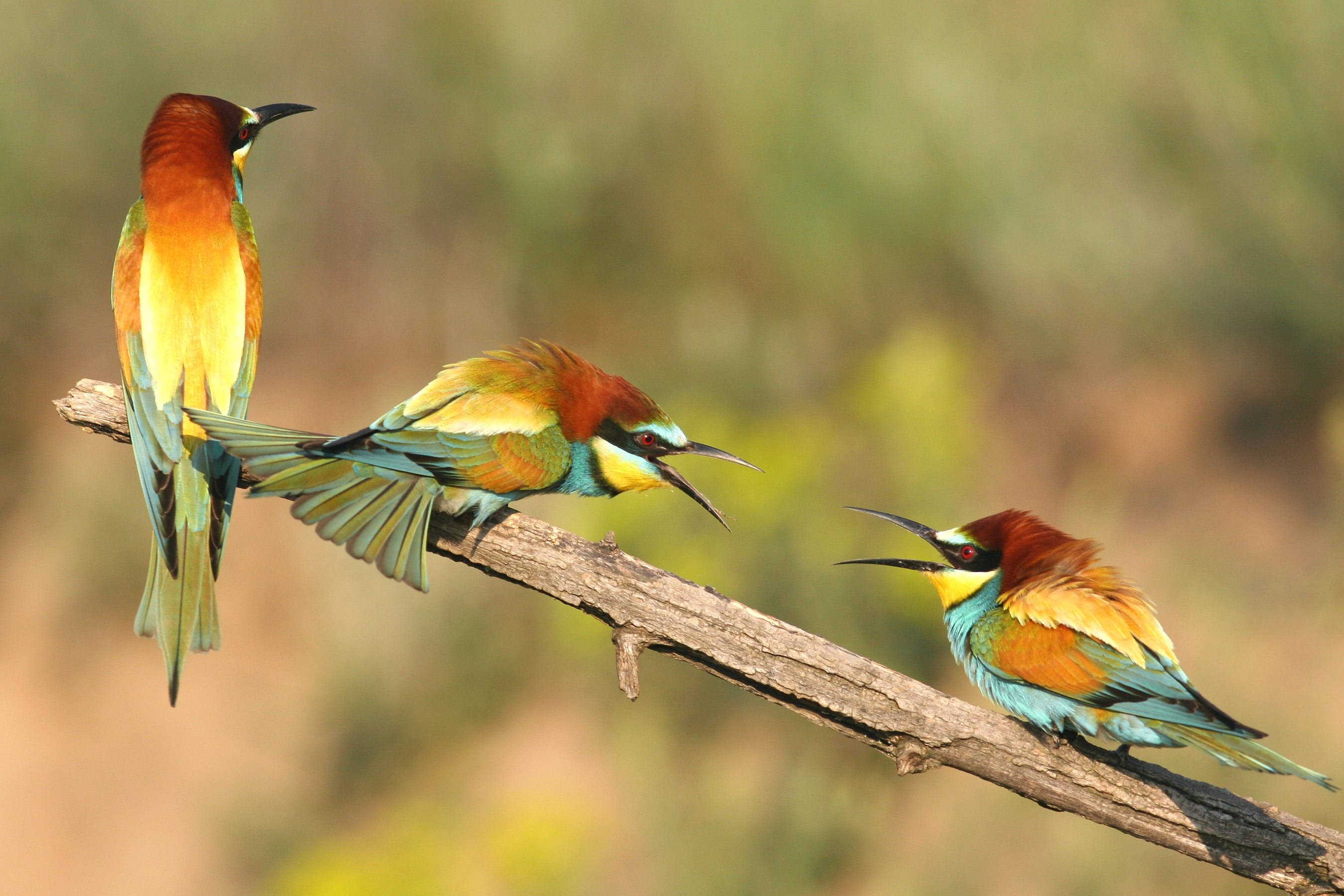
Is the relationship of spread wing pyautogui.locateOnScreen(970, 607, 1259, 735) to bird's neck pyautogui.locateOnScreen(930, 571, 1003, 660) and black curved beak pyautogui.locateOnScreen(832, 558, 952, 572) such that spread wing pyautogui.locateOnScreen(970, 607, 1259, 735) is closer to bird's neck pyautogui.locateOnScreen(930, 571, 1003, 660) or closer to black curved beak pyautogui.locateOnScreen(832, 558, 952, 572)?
bird's neck pyautogui.locateOnScreen(930, 571, 1003, 660)

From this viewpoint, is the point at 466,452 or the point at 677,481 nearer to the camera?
the point at 466,452

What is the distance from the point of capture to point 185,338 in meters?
2.27

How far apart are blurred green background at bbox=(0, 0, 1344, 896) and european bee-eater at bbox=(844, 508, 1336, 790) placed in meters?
1.67

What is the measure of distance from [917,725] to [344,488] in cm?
108

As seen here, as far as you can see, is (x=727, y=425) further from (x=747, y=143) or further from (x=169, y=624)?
(x=169, y=624)

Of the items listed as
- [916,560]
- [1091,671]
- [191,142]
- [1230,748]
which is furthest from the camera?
[191,142]

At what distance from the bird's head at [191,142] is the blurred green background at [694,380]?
2281mm

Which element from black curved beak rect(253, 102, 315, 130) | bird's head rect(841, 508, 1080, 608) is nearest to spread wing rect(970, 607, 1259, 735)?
bird's head rect(841, 508, 1080, 608)

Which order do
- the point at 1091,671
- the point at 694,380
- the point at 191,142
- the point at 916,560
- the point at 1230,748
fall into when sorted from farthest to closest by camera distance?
the point at 694,380, the point at 191,142, the point at 916,560, the point at 1091,671, the point at 1230,748

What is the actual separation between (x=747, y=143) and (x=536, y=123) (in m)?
1.12

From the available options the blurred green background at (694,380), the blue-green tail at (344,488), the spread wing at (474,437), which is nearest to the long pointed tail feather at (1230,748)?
the spread wing at (474,437)

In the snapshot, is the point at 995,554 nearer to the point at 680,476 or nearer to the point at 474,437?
the point at 680,476

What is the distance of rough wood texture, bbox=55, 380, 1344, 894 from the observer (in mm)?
1814

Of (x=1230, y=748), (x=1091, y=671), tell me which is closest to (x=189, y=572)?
(x=1091, y=671)
